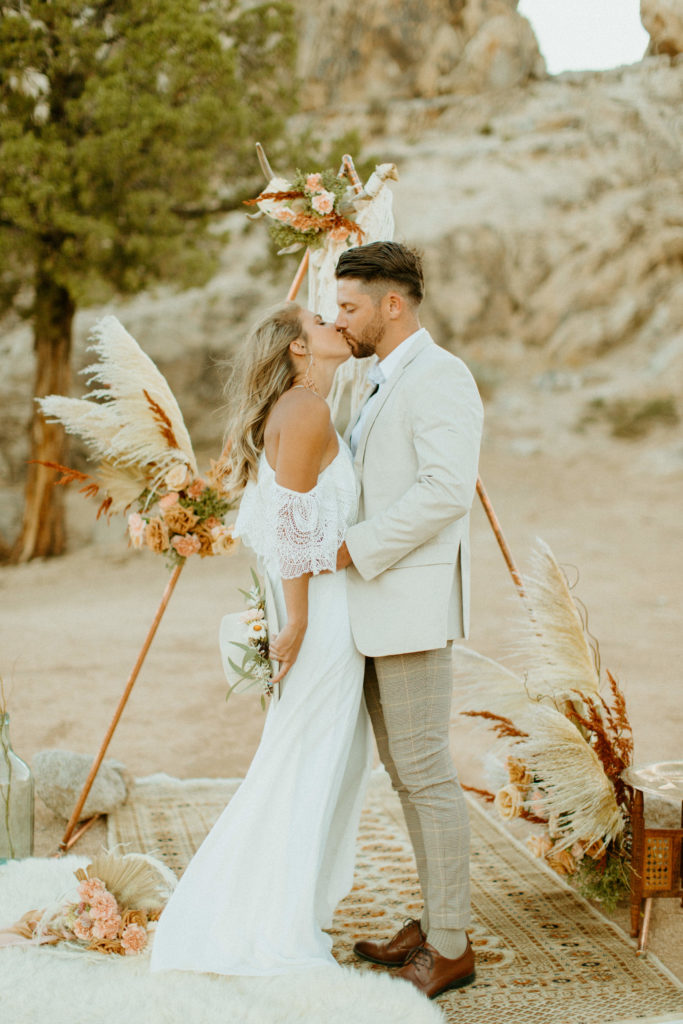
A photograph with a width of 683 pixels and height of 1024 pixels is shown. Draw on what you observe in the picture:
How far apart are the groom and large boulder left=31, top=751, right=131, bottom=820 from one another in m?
1.74

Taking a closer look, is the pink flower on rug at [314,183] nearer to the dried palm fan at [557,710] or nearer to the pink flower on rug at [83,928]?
the dried palm fan at [557,710]

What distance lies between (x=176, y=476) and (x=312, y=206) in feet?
3.46

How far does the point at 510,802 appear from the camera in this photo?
3.11m

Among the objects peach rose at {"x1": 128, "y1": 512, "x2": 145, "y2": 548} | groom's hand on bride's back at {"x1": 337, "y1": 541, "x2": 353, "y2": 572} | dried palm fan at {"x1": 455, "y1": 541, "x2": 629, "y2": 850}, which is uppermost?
groom's hand on bride's back at {"x1": 337, "y1": 541, "x2": 353, "y2": 572}

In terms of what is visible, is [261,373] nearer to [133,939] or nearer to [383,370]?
[383,370]

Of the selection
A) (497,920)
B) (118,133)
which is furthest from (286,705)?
(118,133)

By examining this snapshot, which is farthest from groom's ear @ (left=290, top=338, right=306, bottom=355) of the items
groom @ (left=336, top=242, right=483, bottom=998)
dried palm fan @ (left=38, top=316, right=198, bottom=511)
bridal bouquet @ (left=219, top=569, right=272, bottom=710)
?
dried palm fan @ (left=38, top=316, right=198, bottom=511)

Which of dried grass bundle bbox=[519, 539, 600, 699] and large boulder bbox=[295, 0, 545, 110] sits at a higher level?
large boulder bbox=[295, 0, 545, 110]

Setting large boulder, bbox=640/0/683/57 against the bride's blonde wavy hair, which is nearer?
the bride's blonde wavy hair

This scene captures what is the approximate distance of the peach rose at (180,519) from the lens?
3424 millimetres

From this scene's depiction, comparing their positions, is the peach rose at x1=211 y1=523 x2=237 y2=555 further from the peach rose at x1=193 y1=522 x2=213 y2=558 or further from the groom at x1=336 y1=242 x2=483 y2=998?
the groom at x1=336 y1=242 x2=483 y2=998

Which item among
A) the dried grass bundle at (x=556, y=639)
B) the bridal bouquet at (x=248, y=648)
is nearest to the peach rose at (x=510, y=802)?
the dried grass bundle at (x=556, y=639)

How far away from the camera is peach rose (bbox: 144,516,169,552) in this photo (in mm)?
3428

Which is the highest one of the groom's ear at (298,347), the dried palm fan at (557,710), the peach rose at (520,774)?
the groom's ear at (298,347)
